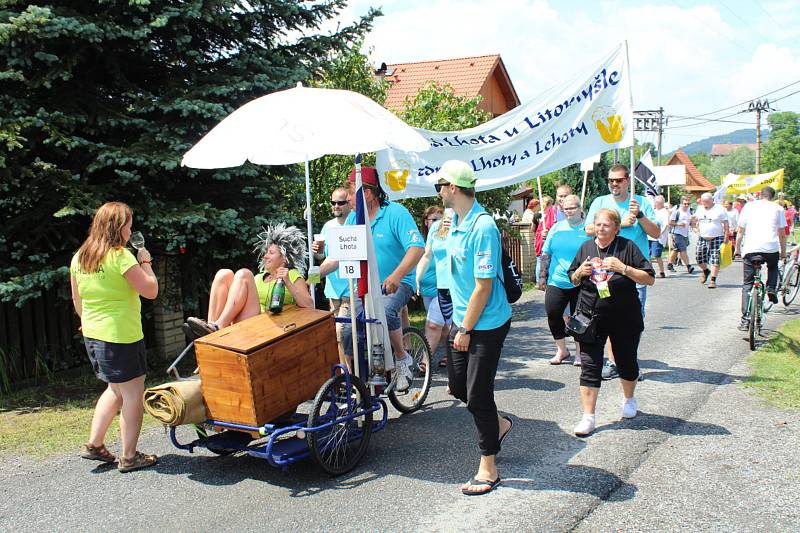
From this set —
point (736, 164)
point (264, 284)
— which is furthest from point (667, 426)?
point (736, 164)

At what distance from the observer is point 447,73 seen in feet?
121

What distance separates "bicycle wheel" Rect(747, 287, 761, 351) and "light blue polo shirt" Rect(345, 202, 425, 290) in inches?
189

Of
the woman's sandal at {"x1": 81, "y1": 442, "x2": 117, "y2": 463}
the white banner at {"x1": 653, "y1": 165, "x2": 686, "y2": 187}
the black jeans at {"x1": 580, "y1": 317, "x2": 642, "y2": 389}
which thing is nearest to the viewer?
the woman's sandal at {"x1": 81, "y1": 442, "x2": 117, "y2": 463}

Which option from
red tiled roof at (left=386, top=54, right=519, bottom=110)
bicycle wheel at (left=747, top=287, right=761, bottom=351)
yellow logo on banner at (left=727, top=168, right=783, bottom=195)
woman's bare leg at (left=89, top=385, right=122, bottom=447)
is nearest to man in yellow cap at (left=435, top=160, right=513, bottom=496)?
woman's bare leg at (left=89, top=385, right=122, bottom=447)

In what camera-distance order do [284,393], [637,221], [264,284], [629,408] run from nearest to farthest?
[284,393]
[264,284]
[629,408]
[637,221]

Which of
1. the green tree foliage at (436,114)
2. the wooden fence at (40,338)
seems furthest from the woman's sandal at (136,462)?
the green tree foliage at (436,114)

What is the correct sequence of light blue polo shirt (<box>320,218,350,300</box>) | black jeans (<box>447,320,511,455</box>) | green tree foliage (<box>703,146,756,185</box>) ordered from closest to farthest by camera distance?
black jeans (<box>447,320,511,455</box>) → light blue polo shirt (<box>320,218,350,300</box>) → green tree foliage (<box>703,146,756,185</box>)

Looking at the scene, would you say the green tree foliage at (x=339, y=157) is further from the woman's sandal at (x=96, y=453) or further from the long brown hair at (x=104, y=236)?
the woman's sandal at (x=96, y=453)

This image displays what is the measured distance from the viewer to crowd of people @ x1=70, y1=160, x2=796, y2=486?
461 centimetres

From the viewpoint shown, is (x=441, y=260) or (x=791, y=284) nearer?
(x=441, y=260)

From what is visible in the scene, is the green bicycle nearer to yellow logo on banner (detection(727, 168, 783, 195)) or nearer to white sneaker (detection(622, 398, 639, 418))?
white sneaker (detection(622, 398, 639, 418))

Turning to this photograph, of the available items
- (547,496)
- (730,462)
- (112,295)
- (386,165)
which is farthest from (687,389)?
(112,295)

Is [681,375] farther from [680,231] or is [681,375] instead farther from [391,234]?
[680,231]

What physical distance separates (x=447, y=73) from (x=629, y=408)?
3277 cm
